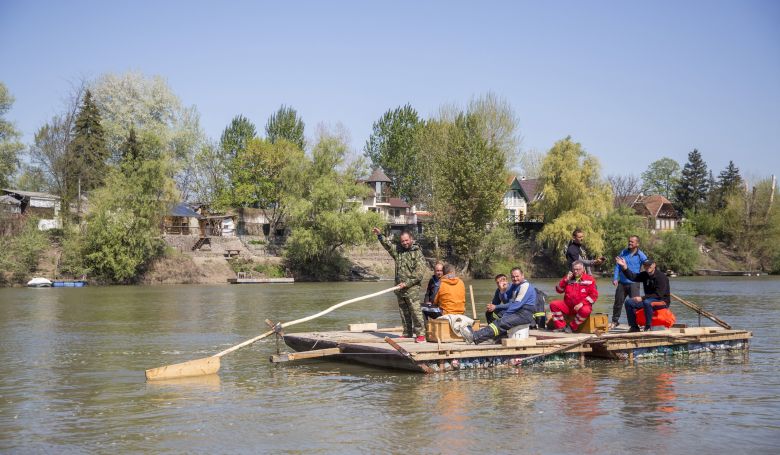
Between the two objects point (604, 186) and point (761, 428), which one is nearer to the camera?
point (761, 428)

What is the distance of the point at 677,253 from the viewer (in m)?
65.8

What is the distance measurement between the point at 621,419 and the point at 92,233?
48337 mm

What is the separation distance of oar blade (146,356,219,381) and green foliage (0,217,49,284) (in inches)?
1632

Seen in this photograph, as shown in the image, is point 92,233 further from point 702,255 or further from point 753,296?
point 702,255

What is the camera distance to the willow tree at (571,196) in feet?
209

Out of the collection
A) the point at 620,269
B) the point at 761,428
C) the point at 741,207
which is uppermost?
the point at 741,207

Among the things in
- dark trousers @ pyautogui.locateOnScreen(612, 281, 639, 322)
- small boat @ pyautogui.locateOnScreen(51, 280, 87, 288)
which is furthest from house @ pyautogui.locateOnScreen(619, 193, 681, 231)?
dark trousers @ pyautogui.locateOnScreen(612, 281, 639, 322)

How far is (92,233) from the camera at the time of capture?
173 ft

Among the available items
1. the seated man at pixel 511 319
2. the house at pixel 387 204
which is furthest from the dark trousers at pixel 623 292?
the house at pixel 387 204

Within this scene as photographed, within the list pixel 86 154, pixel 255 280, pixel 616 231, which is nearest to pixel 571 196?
pixel 616 231

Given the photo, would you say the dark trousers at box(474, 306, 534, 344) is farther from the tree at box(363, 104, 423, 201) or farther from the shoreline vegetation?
the tree at box(363, 104, 423, 201)

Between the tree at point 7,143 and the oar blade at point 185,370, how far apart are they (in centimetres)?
5394

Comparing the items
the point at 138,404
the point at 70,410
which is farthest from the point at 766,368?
the point at 70,410

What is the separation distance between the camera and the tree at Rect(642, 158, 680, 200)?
119 m
